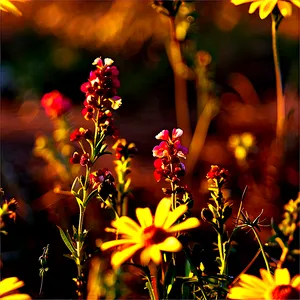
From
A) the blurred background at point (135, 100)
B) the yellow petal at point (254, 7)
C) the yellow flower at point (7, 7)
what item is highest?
the yellow petal at point (254, 7)

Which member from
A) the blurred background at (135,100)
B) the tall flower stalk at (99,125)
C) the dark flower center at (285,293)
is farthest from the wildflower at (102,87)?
the blurred background at (135,100)

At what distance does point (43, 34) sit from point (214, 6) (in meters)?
1.39

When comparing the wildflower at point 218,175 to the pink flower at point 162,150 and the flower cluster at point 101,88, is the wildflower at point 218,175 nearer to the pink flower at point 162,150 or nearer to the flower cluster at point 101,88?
the pink flower at point 162,150

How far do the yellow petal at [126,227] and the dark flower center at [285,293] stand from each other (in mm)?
208

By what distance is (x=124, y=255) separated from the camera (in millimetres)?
742

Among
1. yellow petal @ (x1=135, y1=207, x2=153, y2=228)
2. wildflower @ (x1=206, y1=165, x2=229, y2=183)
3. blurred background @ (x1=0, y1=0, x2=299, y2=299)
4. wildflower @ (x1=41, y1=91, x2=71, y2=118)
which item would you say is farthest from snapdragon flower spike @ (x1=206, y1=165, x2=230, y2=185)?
wildflower @ (x1=41, y1=91, x2=71, y2=118)

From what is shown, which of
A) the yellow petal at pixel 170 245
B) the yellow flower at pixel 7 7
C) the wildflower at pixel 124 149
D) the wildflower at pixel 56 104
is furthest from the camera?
the wildflower at pixel 56 104

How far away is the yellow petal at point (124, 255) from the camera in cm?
73

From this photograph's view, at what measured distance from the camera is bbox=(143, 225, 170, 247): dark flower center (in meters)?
0.76

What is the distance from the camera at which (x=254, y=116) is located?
3.15 m

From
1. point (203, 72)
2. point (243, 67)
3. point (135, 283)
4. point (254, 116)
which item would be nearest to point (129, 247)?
point (135, 283)

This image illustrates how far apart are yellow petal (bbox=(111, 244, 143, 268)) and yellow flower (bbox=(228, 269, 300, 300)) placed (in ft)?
0.51

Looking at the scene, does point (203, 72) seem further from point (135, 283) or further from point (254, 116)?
point (254, 116)

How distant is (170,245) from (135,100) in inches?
122
